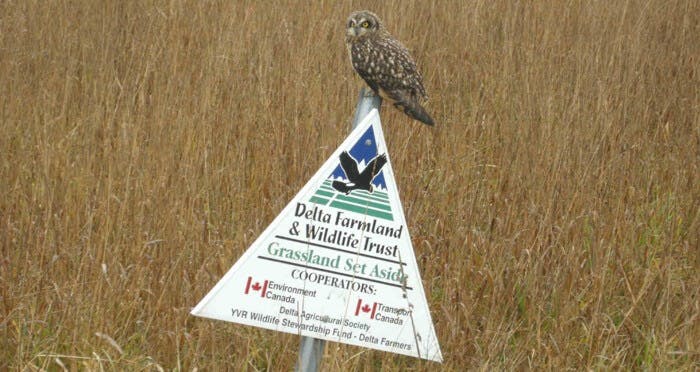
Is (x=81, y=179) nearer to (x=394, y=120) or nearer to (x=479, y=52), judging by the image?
(x=394, y=120)

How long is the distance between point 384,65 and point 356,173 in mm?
1020

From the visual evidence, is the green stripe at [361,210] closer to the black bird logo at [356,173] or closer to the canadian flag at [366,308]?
the black bird logo at [356,173]

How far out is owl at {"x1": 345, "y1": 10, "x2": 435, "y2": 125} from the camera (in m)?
2.68

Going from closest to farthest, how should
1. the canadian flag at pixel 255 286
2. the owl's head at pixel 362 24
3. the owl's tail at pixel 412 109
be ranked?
1. the canadian flag at pixel 255 286
2. the owl's tail at pixel 412 109
3. the owl's head at pixel 362 24

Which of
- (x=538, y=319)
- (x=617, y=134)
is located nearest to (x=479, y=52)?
(x=617, y=134)

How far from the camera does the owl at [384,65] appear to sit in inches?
105

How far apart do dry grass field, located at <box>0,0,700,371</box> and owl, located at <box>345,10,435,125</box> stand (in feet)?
1.31

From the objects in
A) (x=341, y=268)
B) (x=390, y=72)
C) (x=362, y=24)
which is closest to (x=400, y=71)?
(x=390, y=72)

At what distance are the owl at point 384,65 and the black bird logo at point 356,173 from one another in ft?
2.99

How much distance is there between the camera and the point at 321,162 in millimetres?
3139

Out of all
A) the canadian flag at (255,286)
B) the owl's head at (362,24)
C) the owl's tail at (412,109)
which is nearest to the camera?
the canadian flag at (255,286)

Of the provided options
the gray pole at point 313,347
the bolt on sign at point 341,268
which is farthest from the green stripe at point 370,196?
the gray pole at point 313,347

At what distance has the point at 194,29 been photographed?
410 cm

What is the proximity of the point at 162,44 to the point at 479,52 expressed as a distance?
1313mm
